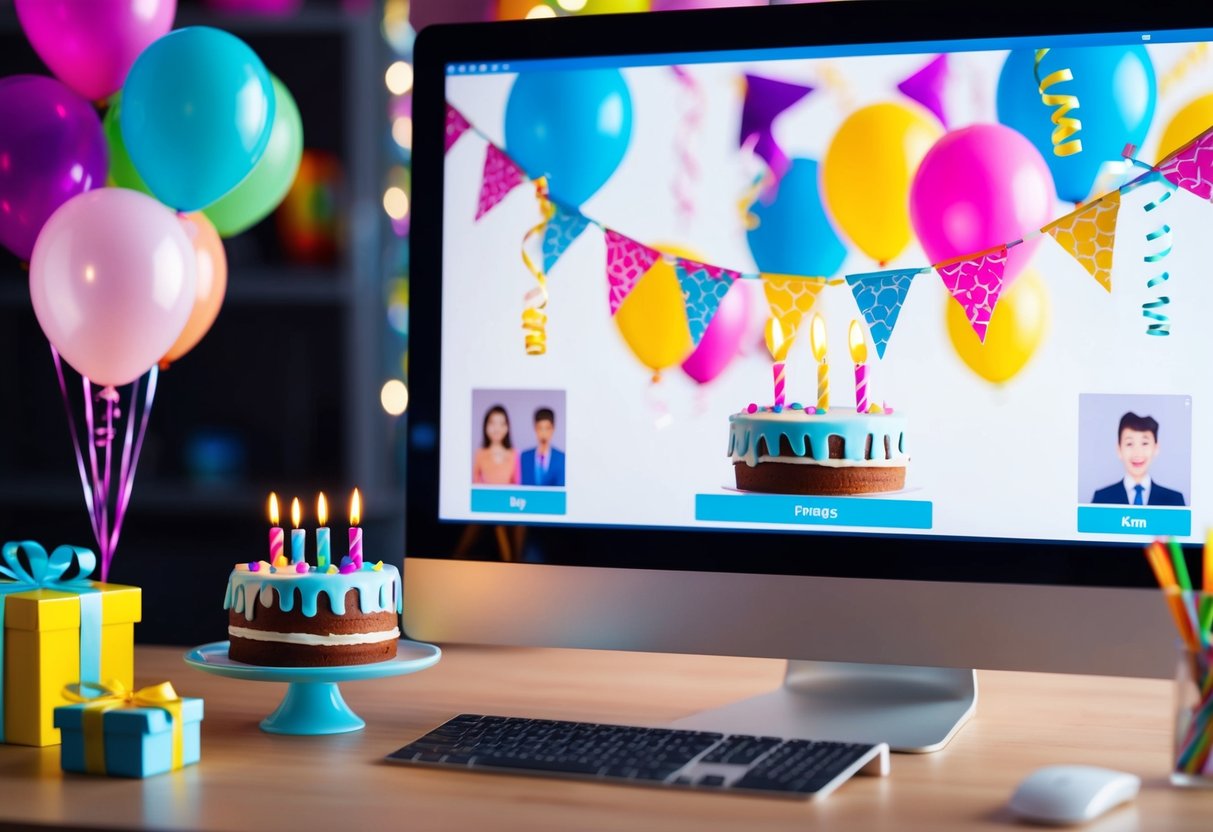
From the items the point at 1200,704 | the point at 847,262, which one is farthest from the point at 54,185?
the point at 1200,704

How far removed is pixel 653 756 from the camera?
0.97 m

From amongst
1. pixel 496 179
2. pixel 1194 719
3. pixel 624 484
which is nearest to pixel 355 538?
pixel 624 484

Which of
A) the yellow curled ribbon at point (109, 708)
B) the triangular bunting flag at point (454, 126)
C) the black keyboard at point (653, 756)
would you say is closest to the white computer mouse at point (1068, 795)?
the black keyboard at point (653, 756)

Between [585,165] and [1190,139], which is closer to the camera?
[1190,139]

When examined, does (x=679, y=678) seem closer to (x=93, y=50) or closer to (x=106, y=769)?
(x=106, y=769)

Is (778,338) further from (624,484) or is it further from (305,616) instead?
(305,616)

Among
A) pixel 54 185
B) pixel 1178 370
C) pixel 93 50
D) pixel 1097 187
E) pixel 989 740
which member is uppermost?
pixel 93 50

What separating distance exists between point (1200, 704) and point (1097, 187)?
40cm

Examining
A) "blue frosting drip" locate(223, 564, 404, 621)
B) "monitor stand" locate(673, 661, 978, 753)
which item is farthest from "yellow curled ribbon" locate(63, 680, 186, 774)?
"monitor stand" locate(673, 661, 978, 753)

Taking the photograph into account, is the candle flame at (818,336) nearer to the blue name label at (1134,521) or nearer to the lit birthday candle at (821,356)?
the lit birthday candle at (821,356)

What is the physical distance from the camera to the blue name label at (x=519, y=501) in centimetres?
117

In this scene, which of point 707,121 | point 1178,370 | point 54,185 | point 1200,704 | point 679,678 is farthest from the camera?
point 54,185

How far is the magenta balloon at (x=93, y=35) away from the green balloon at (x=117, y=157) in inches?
1.2

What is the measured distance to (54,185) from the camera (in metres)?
1.71
